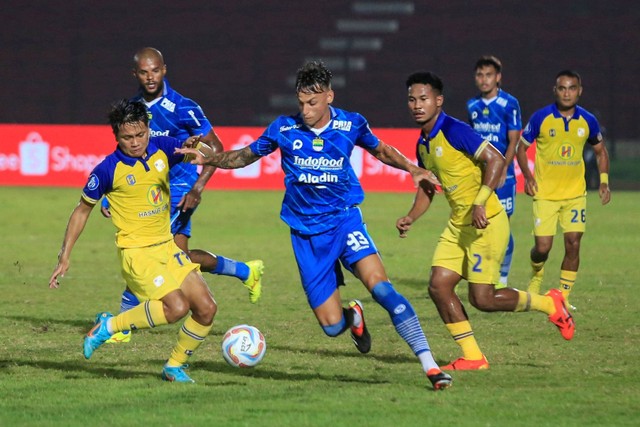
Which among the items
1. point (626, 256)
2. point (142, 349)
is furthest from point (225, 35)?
point (142, 349)

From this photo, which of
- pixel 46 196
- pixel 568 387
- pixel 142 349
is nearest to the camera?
pixel 568 387

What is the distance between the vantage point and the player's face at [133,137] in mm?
7539

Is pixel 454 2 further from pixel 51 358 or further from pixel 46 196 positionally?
pixel 51 358

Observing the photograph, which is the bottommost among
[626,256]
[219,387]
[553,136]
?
[626,256]

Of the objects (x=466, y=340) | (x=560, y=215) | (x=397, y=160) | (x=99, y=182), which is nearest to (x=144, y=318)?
(x=99, y=182)

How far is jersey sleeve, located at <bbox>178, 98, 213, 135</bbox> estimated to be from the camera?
9641 mm

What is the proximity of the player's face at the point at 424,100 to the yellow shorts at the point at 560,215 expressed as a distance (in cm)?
369

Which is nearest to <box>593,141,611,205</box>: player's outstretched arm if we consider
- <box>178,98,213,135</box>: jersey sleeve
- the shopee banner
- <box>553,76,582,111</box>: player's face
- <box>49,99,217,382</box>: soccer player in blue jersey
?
<box>553,76,582,111</box>: player's face

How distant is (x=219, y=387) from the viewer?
734cm

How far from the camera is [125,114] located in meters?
7.50

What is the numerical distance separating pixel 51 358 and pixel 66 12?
26.3 metres

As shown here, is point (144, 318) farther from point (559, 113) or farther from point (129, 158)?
point (559, 113)

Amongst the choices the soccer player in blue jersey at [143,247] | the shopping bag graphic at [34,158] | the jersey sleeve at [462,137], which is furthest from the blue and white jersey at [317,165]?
the shopping bag graphic at [34,158]

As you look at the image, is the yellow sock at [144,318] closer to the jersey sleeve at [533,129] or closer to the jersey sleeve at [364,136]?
the jersey sleeve at [364,136]
